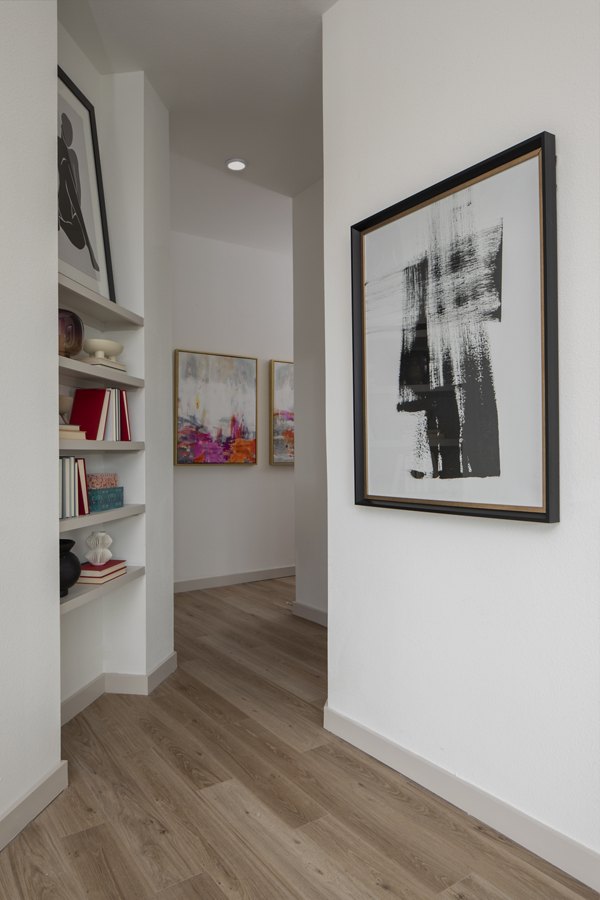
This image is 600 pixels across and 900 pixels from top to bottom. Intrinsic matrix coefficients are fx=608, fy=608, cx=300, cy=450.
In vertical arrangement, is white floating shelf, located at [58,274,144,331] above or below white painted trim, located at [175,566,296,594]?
above

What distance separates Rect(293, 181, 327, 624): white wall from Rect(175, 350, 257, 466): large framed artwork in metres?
1.04

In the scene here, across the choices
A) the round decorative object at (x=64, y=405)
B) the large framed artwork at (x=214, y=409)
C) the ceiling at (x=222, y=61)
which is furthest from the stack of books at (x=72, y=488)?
the large framed artwork at (x=214, y=409)

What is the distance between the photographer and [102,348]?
2604 mm

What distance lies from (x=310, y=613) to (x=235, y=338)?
8.28 feet

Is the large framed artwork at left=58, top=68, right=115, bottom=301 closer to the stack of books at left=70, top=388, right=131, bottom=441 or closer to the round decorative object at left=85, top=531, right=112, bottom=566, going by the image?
the stack of books at left=70, top=388, right=131, bottom=441

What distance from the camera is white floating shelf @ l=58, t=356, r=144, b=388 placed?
226 centimetres

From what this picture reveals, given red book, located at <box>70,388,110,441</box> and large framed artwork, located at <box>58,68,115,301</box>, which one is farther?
red book, located at <box>70,388,110,441</box>

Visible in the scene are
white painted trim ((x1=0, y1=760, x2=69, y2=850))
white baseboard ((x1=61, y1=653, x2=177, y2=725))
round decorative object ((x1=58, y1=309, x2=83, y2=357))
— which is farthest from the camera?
white baseboard ((x1=61, y1=653, x2=177, y2=725))

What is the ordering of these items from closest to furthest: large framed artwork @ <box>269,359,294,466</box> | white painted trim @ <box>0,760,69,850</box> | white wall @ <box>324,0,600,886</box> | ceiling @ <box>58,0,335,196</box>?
white wall @ <box>324,0,600,886</box>
white painted trim @ <box>0,760,69,850</box>
ceiling @ <box>58,0,335,196</box>
large framed artwork @ <box>269,359,294,466</box>

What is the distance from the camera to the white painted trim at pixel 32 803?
1727 mm

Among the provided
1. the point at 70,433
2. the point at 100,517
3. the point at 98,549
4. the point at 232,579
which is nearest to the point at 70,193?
the point at 70,433

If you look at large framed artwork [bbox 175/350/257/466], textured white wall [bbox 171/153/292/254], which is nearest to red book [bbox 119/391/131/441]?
textured white wall [bbox 171/153/292/254]

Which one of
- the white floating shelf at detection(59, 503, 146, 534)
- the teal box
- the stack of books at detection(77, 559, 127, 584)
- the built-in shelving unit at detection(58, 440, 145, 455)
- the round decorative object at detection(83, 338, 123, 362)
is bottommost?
the stack of books at detection(77, 559, 127, 584)

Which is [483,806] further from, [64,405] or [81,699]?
[64,405]
